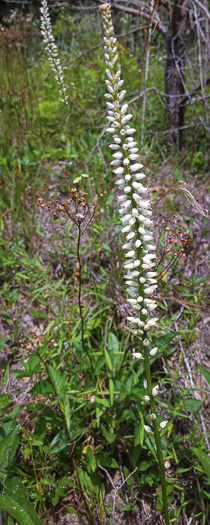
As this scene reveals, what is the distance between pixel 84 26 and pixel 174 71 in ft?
17.5

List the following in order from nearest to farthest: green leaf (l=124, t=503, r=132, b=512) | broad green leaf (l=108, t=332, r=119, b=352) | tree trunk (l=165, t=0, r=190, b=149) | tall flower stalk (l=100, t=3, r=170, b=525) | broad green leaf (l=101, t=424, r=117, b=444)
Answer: tall flower stalk (l=100, t=3, r=170, b=525)
green leaf (l=124, t=503, r=132, b=512)
broad green leaf (l=101, t=424, r=117, b=444)
broad green leaf (l=108, t=332, r=119, b=352)
tree trunk (l=165, t=0, r=190, b=149)

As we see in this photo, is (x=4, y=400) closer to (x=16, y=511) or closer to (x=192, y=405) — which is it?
(x=16, y=511)

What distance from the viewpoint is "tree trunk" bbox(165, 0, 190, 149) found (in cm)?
354

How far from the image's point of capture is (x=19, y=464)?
1905mm

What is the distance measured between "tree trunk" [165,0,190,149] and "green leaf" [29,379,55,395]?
2929 mm

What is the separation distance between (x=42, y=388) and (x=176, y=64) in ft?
11.1

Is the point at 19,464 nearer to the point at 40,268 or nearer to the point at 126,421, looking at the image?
the point at 126,421

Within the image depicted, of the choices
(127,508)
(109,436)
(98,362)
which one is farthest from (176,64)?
(127,508)

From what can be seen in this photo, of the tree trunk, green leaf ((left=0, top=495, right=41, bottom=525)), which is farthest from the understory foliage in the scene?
the tree trunk

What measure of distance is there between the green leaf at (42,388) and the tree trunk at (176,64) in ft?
9.61

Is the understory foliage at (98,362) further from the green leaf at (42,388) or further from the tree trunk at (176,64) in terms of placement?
the tree trunk at (176,64)

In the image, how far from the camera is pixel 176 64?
359 cm

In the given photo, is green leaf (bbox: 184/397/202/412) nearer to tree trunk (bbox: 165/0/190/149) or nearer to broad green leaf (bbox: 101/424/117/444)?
broad green leaf (bbox: 101/424/117/444)

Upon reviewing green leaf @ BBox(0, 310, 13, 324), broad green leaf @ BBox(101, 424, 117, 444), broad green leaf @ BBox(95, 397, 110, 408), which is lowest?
broad green leaf @ BBox(101, 424, 117, 444)
